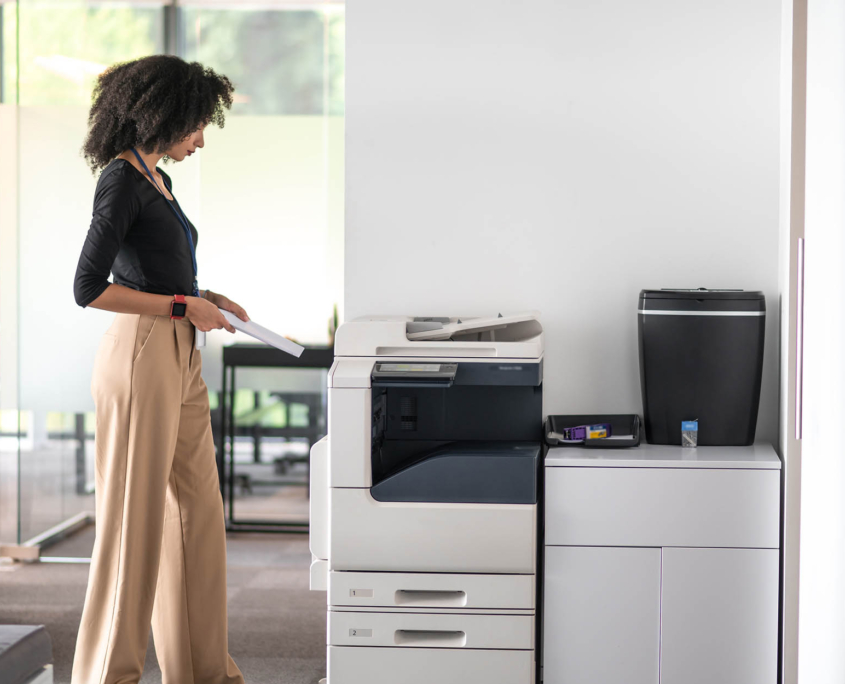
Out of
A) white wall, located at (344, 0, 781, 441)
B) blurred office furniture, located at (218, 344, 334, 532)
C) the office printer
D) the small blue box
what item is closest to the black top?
the office printer

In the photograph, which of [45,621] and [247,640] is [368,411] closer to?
[247,640]

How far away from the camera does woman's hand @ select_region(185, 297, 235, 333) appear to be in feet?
6.84

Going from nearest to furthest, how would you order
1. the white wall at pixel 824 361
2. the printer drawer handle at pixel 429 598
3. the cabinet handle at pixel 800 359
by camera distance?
the white wall at pixel 824 361, the cabinet handle at pixel 800 359, the printer drawer handle at pixel 429 598

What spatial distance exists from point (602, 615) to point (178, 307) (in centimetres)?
135

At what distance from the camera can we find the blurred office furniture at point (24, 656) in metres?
1.58

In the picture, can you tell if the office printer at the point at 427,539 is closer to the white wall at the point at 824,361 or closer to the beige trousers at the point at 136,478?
the beige trousers at the point at 136,478

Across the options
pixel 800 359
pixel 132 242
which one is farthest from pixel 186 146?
pixel 800 359

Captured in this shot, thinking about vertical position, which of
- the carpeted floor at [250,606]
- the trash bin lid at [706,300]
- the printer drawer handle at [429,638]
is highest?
the trash bin lid at [706,300]

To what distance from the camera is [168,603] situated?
2240 millimetres

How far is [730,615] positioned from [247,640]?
5.06 ft

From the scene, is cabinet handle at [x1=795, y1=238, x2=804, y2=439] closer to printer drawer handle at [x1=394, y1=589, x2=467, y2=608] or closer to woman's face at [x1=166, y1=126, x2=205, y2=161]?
printer drawer handle at [x1=394, y1=589, x2=467, y2=608]

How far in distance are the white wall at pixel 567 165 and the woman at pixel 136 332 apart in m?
0.62

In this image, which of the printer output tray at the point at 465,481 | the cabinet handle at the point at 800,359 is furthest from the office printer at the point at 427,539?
the cabinet handle at the point at 800,359

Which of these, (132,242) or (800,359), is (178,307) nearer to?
(132,242)
